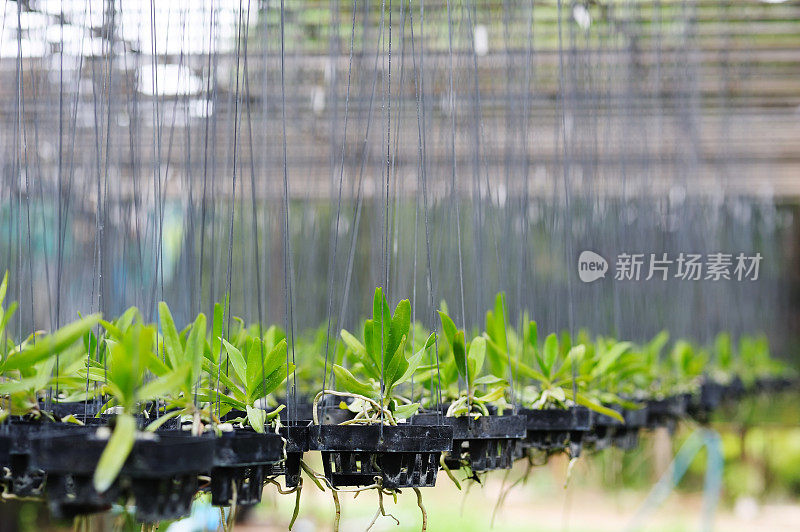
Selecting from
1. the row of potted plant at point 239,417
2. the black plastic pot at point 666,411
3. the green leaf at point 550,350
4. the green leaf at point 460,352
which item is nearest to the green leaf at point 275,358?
the row of potted plant at point 239,417

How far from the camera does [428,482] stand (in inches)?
39.8

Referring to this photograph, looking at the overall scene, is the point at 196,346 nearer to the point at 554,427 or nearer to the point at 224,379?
the point at 224,379

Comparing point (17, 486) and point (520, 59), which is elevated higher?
point (520, 59)

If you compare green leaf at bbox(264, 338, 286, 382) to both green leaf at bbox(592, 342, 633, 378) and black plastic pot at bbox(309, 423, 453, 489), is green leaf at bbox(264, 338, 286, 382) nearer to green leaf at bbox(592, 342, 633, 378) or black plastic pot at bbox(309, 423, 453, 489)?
black plastic pot at bbox(309, 423, 453, 489)

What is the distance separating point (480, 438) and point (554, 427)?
0.90 feet

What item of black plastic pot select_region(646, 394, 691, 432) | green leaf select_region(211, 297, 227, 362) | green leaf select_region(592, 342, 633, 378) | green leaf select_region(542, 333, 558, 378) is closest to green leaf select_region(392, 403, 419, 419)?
green leaf select_region(211, 297, 227, 362)

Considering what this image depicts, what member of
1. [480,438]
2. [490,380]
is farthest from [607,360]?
[480,438]

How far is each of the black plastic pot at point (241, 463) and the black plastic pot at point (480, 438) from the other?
0.29 m

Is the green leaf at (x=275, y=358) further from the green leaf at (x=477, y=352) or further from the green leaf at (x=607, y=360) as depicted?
the green leaf at (x=607, y=360)

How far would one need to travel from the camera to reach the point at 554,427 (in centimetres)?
141

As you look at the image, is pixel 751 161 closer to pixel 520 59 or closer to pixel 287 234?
pixel 520 59

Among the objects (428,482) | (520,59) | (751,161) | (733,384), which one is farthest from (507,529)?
(428,482)

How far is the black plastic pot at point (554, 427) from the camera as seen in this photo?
4.63ft

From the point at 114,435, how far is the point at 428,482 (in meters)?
0.43
